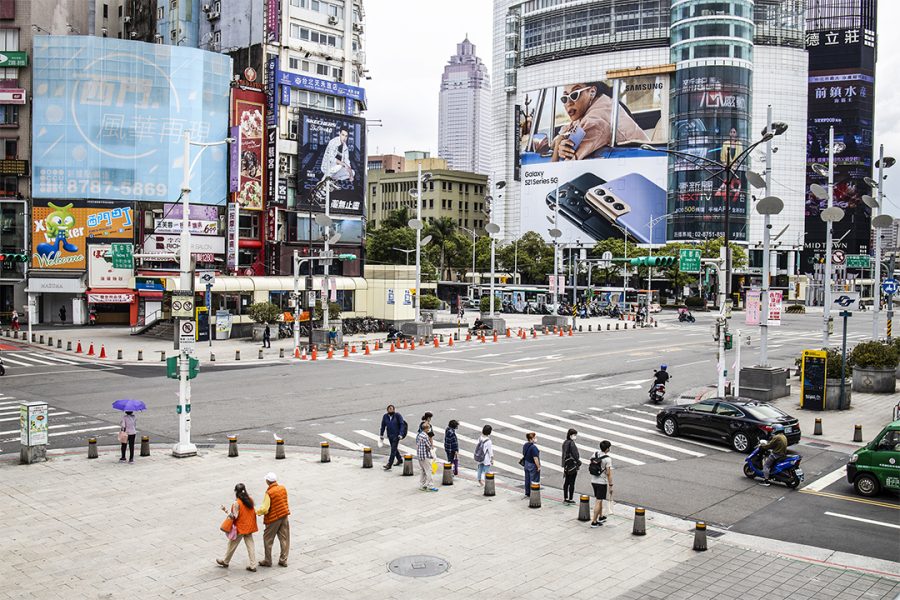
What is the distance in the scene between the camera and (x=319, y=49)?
86.6m

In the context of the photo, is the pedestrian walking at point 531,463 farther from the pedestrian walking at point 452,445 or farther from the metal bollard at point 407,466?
the metal bollard at point 407,466

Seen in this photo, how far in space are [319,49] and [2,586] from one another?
3192 inches

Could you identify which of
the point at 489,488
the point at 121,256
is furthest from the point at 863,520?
the point at 121,256

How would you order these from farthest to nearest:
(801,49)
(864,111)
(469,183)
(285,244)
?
(469,183)
(864,111)
(801,49)
(285,244)

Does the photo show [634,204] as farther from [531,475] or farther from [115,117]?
[531,475]

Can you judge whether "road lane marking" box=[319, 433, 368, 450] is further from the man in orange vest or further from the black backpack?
the man in orange vest

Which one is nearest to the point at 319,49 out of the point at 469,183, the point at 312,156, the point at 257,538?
the point at 312,156

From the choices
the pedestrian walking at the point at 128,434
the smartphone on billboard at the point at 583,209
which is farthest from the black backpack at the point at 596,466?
the smartphone on billboard at the point at 583,209

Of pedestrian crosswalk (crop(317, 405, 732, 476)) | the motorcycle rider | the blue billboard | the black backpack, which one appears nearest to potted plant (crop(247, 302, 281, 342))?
the blue billboard

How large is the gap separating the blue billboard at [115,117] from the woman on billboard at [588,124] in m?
88.8

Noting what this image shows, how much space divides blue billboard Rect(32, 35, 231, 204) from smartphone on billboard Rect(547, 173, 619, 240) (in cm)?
8626

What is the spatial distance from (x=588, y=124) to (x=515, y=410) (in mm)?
129953

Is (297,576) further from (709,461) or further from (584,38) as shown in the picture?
(584,38)

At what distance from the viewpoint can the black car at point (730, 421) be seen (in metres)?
22.1
